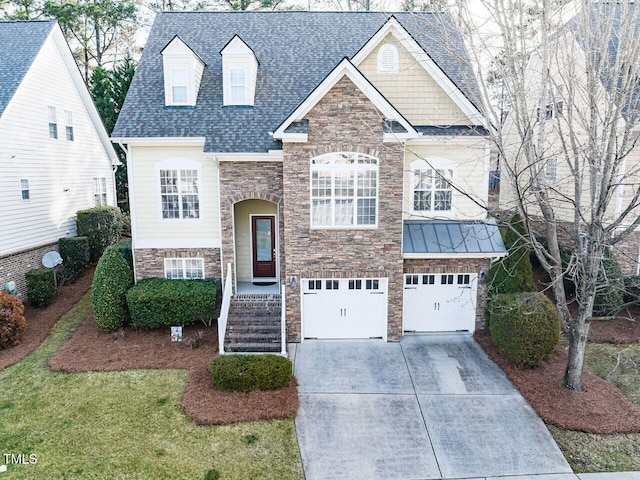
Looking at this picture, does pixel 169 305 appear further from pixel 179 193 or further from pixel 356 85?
pixel 356 85

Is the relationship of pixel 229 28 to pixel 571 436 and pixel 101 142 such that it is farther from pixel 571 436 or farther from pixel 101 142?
pixel 571 436

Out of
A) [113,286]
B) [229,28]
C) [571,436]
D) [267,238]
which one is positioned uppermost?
[229,28]

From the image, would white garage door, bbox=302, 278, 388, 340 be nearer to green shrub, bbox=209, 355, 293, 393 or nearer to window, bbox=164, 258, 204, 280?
green shrub, bbox=209, 355, 293, 393

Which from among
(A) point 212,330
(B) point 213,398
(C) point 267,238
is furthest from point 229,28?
(B) point 213,398

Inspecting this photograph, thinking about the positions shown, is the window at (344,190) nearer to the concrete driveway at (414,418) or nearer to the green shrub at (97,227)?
the concrete driveway at (414,418)

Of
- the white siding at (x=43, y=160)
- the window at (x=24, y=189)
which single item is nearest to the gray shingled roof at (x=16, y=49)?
the white siding at (x=43, y=160)

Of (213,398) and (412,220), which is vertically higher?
(412,220)

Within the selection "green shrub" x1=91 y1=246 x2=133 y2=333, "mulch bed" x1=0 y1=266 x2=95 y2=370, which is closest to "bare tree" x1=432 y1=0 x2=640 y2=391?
"green shrub" x1=91 y1=246 x2=133 y2=333
